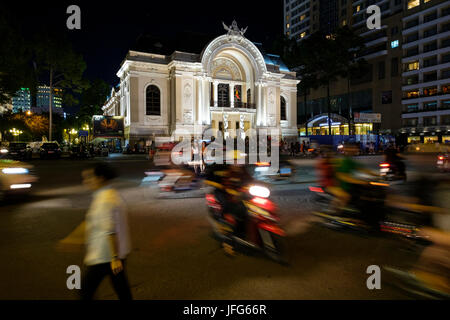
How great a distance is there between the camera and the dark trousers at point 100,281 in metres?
2.87

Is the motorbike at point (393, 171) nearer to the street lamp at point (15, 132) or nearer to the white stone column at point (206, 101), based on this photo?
the white stone column at point (206, 101)

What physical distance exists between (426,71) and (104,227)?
222 ft

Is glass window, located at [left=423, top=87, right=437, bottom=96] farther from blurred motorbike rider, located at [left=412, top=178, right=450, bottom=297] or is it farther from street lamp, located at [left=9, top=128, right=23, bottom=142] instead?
street lamp, located at [left=9, top=128, right=23, bottom=142]

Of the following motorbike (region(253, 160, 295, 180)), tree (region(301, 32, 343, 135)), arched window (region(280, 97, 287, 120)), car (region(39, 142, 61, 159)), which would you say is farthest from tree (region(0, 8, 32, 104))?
tree (region(301, 32, 343, 135))

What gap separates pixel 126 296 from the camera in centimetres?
292

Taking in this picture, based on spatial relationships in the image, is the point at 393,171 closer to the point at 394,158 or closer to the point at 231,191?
the point at 394,158

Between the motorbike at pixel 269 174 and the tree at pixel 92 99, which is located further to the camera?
the tree at pixel 92 99

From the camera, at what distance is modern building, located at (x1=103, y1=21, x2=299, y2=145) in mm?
37938

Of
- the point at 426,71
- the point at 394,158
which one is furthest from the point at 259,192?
the point at 426,71

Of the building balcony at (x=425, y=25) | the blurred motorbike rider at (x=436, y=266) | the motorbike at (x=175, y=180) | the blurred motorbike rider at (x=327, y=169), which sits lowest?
the blurred motorbike rider at (x=436, y=266)

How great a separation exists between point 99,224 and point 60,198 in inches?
305

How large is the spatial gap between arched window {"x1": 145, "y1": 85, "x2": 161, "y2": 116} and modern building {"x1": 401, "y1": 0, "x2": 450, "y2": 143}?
48.1 m

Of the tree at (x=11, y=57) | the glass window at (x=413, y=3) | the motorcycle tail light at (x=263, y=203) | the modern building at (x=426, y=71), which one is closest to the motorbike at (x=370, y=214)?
the motorcycle tail light at (x=263, y=203)
